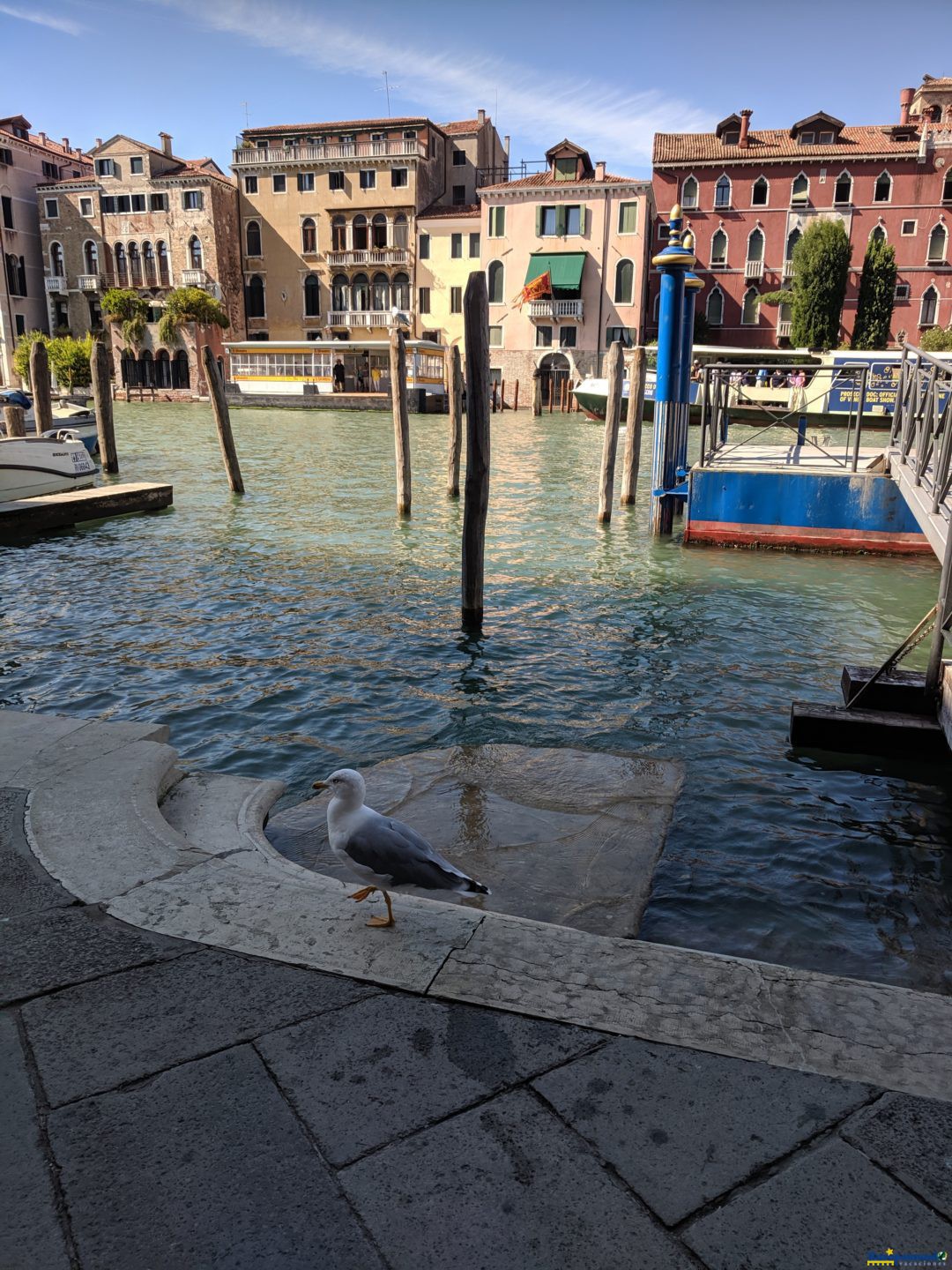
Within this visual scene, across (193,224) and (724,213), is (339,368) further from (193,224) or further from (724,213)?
(724,213)

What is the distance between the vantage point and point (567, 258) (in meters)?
40.5

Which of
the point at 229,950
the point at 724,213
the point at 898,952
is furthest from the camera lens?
the point at 724,213

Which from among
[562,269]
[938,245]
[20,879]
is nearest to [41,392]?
[20,879]

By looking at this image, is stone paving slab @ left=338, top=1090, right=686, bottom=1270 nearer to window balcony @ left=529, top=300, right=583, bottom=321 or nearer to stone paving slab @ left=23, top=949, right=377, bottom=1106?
stone paving slab @ left=23, top=949, right=377, bottom=1106

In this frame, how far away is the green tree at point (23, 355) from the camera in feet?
139

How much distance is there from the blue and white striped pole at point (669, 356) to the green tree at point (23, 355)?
3675 centimetres

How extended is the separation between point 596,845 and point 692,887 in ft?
1.74

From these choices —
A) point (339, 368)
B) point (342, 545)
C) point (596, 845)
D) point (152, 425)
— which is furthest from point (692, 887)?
point (339, 368)

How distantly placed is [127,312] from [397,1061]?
160 feet

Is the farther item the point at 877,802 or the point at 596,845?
the point at 877,802

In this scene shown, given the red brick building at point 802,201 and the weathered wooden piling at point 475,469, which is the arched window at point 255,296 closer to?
the red brick building at point 802,201

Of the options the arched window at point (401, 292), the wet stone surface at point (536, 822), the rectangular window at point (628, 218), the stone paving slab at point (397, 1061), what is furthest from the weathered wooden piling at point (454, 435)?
the arched window at point (401, 292)

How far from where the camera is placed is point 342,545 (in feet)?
40.8

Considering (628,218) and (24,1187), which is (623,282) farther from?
(24,1187)
